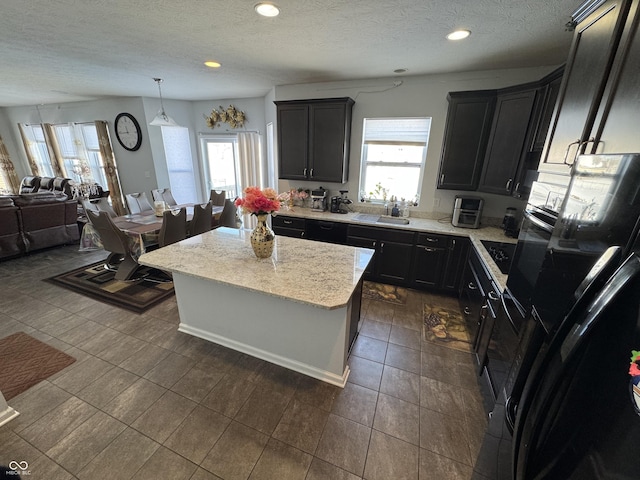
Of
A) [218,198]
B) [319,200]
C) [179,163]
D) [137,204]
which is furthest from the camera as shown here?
[179,163]

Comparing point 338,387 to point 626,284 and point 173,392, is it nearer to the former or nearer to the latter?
point 173,392

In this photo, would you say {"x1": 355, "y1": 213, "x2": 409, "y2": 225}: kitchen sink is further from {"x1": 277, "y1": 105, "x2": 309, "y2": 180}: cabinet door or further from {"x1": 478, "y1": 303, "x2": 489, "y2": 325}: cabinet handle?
{"x1": 478, "y1": 303, "x2": 489, "y2": 325}: cabinet handle

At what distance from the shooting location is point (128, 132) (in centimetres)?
531

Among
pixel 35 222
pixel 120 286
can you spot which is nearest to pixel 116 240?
pixel 120 286

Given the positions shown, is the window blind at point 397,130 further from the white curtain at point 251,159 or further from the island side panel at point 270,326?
the island side panel at point 270,326

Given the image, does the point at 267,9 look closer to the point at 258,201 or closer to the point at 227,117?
the point at 258,201

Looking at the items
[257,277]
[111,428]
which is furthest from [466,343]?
[111,428]

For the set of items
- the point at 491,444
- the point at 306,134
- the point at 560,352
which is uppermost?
the point at 306,134

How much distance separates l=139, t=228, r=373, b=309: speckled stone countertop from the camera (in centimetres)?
153

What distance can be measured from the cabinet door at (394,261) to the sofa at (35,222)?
5201mm

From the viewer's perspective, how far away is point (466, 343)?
2344 mm

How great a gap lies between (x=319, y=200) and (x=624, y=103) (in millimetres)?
3123

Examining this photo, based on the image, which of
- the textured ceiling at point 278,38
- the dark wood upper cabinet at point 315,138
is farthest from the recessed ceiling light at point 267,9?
the dark wood upper cabinet at point 315,138

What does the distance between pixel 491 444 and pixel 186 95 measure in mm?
6015
